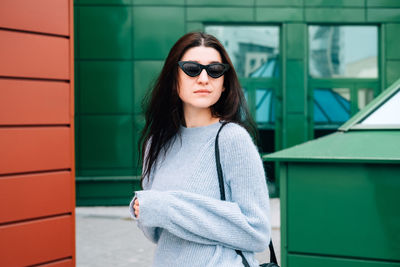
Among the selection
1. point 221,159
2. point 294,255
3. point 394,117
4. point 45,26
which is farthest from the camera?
point 45,26

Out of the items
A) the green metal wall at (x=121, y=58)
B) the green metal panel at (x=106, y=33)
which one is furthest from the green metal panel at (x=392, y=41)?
the green metal panel at (x=106, y=33)

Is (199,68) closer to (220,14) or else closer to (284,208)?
(284,208)

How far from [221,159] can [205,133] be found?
0.13 metres

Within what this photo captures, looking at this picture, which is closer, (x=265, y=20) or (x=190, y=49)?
(x=190, y=49)

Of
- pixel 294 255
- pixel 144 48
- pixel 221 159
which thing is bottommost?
pixel 294 255

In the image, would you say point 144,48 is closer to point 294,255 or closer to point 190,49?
point 294,255

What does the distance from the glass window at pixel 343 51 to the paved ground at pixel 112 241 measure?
10.8 feet

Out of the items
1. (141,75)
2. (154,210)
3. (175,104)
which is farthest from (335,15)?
(154,210)

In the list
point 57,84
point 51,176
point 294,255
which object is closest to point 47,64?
point 57,84

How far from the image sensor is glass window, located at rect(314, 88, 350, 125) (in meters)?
9.99

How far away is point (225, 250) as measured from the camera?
4.88 feet

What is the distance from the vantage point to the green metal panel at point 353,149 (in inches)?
101

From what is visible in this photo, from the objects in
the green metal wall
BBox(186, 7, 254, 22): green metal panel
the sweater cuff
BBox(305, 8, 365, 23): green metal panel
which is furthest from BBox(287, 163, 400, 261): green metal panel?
BBox(305, 8, 365, 23): green metal panel

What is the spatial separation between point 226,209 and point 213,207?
39mm
